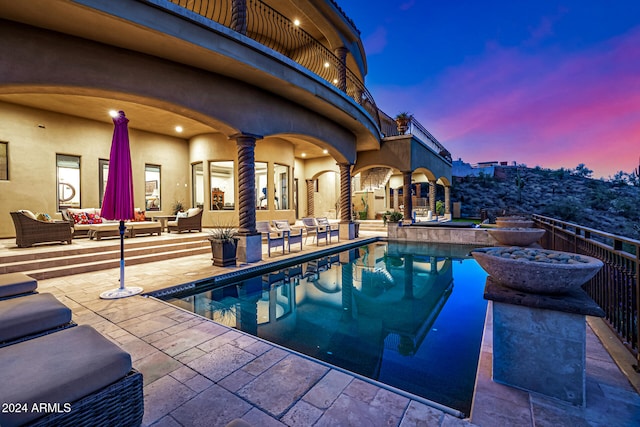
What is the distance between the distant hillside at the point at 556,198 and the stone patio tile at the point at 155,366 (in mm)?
24978

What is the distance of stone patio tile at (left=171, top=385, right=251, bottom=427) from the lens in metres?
1.72

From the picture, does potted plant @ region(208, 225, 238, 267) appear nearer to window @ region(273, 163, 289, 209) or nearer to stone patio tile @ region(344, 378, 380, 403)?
stone patio tile @ region(344, 378, 380, 403)

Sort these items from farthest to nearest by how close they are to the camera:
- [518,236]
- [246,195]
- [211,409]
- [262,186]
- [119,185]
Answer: [262,186]
[246,195]
[518,236]
[119,185]
[211,409]

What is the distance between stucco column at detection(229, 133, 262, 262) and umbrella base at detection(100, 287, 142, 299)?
2.54 metres

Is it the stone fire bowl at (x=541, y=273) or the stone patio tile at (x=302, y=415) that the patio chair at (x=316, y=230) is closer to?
the stone fire bowl at (x=541, y=273)

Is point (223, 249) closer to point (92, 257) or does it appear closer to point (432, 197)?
point (92, 257)

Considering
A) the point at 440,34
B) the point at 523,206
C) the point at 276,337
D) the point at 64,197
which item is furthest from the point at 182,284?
the point at 523,206

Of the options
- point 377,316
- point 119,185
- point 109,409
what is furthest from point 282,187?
point 109,409

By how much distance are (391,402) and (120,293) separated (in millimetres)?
4383

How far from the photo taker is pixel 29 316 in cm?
212

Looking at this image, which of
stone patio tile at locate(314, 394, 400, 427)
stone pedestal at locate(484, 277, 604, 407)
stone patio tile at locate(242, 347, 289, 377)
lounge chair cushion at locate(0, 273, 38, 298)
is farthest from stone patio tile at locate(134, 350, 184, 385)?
stone pedestal at locate(484, 277, 604, 407)

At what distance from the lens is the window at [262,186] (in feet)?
39.0

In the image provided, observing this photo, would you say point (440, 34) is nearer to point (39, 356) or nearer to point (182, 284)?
point (182, 284)

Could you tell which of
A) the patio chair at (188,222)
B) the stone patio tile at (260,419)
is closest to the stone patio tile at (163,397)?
the stone patio tile at (260,419)
